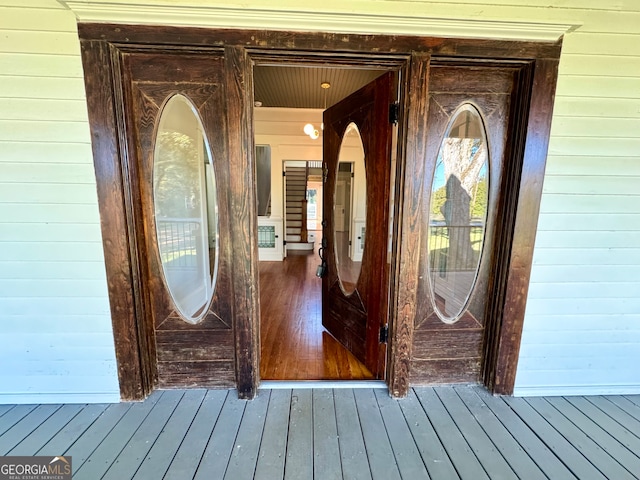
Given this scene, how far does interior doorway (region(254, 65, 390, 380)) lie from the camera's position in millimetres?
2199

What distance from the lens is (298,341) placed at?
8.39 feet

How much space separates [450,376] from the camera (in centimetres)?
196

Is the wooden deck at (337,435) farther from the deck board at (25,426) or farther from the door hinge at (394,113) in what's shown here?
the door hinge at (394,113)

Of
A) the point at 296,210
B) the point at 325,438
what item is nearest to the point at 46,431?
the point at 325,438

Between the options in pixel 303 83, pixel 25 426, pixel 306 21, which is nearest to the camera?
pixel 306 21

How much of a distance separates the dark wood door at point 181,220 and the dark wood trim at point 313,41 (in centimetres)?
9

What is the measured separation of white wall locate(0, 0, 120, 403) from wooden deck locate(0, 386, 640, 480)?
0.24m

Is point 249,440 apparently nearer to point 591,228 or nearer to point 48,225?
point 48,225

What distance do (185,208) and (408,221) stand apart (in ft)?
4.71

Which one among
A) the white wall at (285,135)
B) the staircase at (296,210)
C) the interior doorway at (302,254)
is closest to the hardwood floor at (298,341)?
the interior doorway at (302,254)

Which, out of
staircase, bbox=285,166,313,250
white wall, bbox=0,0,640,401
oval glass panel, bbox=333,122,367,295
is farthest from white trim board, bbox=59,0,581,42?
staircase, bbox=285,166,313,250

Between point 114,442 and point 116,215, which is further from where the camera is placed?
point 116,215

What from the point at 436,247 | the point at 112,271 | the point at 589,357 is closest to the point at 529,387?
the point at 589,357

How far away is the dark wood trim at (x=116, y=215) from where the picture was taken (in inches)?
59.6
